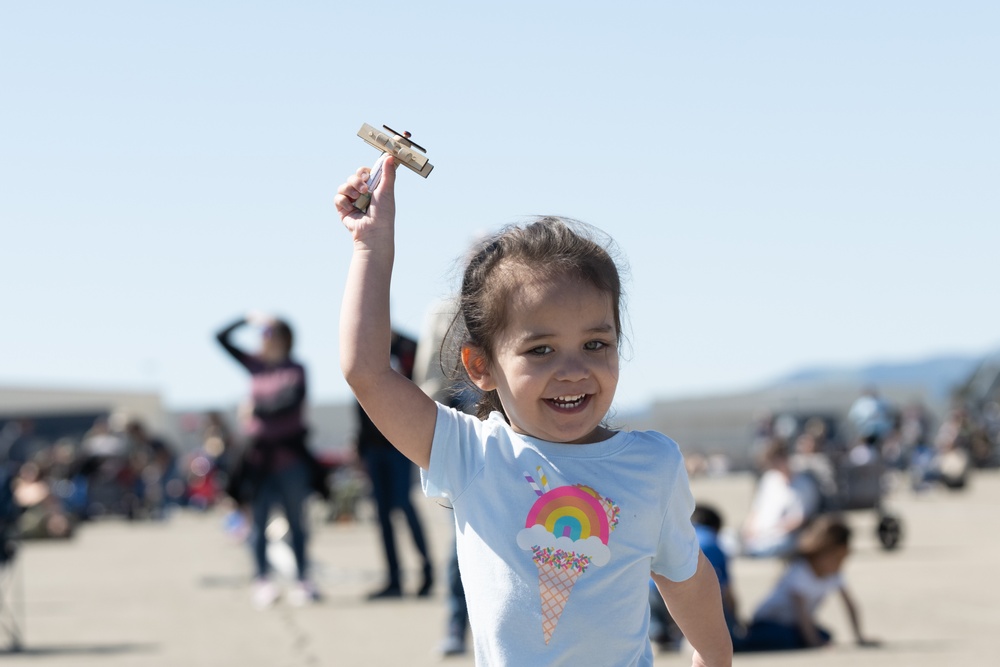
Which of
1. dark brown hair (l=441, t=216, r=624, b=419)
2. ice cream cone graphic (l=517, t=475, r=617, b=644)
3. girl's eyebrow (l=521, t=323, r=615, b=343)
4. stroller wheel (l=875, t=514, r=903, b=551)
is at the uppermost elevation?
dark brown hair (l=441, t=216, r=624, b=419)

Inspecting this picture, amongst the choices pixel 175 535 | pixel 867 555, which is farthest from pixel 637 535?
pixel 175 535

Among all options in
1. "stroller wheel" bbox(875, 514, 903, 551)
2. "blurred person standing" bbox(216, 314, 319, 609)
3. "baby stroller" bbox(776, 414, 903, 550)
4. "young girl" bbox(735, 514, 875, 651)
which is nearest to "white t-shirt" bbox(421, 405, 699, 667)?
"young girl" bbox(735, 514, 875, 651)

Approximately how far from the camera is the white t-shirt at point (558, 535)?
250 centimetres

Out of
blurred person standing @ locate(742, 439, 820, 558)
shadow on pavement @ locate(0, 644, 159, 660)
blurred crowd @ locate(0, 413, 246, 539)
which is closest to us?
shadow on pavement @ locate(0, 644, 159, 660)

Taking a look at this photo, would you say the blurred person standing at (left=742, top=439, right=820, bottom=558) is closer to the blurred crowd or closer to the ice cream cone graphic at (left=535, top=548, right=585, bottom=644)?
the ice cream cone graphic at (left=535, top=548, right=585, bottom=644)

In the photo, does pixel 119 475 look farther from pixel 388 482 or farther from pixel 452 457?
pixel 452 457

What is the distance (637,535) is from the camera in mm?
2551

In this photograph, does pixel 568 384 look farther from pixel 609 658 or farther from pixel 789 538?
pixel 789 538

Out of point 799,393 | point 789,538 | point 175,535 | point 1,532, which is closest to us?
point 1,532

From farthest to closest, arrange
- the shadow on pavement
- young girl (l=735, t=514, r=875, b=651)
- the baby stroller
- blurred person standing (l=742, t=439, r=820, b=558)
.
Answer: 1. the baby stroller
2. blurred person standing (l=742, t=439, r=820, b=558)
3. the shadow on pavement
4. young girl (l=735, t=514, r=875, b=651)

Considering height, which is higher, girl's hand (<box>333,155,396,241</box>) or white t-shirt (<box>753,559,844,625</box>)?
girl's hand (<box>333,155,396,241</box>)

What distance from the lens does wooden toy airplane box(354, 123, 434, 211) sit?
2482 millimetres

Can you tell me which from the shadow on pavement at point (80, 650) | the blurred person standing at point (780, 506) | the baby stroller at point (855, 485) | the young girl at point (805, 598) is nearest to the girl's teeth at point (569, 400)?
the young girl at point (805, 598)

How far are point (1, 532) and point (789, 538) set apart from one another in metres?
6.27
